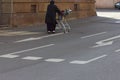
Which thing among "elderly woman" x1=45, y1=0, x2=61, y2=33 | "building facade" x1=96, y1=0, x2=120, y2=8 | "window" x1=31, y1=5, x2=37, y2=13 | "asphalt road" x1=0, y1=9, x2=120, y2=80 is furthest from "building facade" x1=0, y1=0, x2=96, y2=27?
"building facade" x1=96, y1=0, x2=120, y2=8

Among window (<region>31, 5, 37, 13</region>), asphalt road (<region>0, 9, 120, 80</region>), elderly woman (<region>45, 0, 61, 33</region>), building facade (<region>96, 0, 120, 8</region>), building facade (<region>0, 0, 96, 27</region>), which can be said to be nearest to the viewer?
asphalt road (<region>0, 9, 120, 80</region>)

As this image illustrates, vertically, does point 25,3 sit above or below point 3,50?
above

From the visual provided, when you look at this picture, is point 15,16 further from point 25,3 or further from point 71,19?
point 71,19

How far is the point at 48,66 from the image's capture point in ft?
37.9

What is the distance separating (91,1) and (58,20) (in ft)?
40.4

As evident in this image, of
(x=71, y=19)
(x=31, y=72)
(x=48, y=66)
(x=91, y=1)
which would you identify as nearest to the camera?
(x=31, y=72)

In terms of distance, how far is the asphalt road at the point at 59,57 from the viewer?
10375 mm

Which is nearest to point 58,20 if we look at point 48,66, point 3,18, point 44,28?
point 44,28

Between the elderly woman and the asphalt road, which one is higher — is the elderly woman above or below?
above

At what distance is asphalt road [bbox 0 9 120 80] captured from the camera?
408 inches

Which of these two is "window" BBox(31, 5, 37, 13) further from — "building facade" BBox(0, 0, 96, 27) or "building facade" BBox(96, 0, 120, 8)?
"building facade" BBox(96, 0, 120, 8)

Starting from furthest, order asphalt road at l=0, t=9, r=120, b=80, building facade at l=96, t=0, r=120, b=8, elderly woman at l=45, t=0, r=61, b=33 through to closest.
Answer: building facade at l=96, t=0, r=120, b=8, elderly woman at l=45, t=0, r=61, b=33, asphalt road at l=0, t=9, r=120, b=80

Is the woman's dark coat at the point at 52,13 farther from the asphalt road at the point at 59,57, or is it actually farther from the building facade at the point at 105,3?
the building facade at the point at 105,3

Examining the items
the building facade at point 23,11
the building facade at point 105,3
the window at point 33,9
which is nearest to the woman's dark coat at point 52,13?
the building facade at point 23,11
